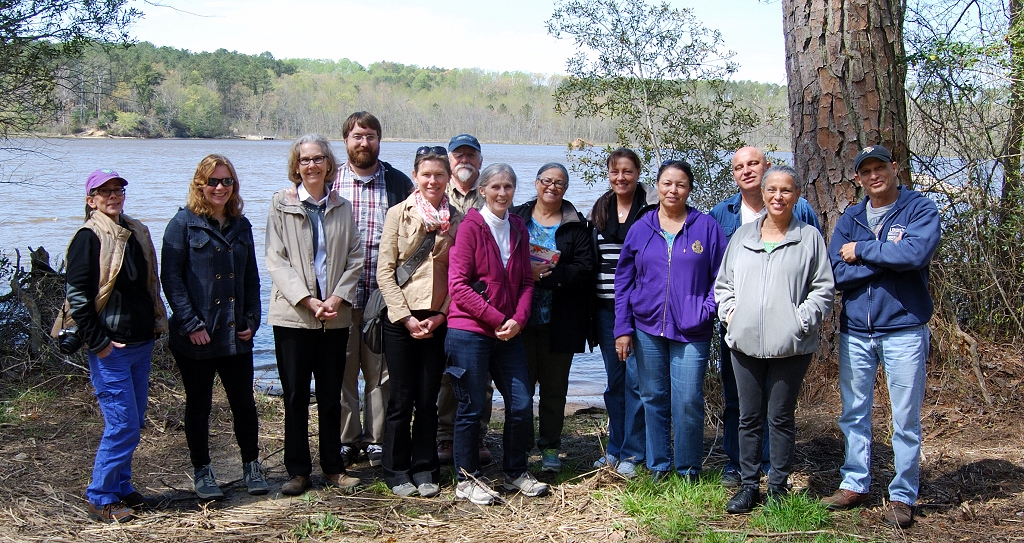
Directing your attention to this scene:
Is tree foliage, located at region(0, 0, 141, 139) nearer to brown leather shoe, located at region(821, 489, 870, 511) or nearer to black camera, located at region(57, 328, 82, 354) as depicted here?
black camera, located at region(57, 328, 82, 354)

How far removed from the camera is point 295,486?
4551 mm

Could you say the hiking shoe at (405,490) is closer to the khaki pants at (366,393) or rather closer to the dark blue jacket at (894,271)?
the khaki pants at (366,393)

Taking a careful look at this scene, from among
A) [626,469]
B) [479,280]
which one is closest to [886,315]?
[626,469]

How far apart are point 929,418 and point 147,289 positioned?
520cm

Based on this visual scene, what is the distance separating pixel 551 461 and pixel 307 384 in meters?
1.62

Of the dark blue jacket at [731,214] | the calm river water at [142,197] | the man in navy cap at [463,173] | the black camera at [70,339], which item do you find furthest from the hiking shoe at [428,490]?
the calm river water at [142,197]

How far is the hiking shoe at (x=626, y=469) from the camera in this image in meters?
4.66

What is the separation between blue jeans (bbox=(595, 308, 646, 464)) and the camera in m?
4.68

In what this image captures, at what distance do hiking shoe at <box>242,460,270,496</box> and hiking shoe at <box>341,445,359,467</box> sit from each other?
611 millimetres

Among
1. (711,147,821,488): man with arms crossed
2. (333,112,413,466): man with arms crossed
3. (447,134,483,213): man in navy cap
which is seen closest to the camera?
(711,147,821,488): man with arms crossed

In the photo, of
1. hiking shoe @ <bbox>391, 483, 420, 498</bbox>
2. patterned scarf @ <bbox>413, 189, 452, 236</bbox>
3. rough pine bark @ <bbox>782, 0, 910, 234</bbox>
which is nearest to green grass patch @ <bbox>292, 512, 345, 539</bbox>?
hiking shoe @ <bbox>391, 483, 420, 498</bbox>

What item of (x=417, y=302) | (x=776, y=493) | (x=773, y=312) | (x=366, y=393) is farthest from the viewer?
(x=366, y=393)

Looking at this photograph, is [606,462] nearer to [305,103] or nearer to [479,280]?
[479,280]

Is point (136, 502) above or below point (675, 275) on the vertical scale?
below
